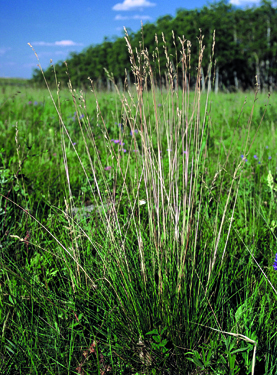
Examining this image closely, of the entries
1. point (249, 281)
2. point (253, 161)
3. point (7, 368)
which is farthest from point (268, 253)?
point (253, 161)

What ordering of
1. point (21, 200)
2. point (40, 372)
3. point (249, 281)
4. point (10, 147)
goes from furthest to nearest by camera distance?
point (10, 147)
point (21, 200)
point (249, 281)
point (40, 372)

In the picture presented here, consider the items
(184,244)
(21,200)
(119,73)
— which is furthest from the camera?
(119,73)

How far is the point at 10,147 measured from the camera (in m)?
2.99

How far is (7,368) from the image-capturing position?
1.12 m

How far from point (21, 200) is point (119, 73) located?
38510 mm

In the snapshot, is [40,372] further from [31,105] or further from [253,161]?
[31,105]

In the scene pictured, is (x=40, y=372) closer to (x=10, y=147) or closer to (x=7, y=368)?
(x=7, y=368)

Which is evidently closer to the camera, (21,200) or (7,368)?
(7,368)

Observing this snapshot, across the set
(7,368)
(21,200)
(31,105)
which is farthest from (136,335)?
(31,105)

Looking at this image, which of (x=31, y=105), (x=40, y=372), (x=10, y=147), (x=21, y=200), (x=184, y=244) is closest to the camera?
(x=40, y=372)

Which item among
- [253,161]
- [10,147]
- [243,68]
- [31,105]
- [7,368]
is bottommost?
[7,368]

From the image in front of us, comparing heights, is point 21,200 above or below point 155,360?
above

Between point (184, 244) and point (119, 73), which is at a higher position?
point (119, 73)

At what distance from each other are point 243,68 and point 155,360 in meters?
42.1
